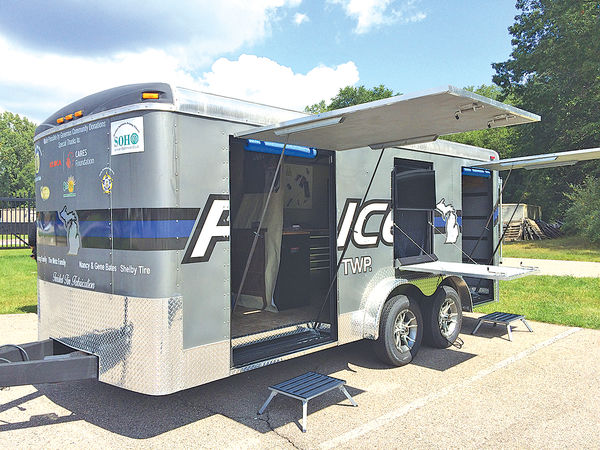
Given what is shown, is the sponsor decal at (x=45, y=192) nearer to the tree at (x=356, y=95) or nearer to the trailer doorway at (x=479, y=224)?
the trailer doorway at (x=479, y=224)

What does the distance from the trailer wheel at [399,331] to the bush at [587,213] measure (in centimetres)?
1748

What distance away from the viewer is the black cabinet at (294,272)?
5.95m

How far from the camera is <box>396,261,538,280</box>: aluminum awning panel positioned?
16.1ft

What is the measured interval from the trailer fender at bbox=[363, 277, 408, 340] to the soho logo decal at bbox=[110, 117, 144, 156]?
281 cm

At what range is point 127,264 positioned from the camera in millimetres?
3570

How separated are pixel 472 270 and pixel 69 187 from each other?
165 inches

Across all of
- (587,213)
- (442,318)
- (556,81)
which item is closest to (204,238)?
(442,318)

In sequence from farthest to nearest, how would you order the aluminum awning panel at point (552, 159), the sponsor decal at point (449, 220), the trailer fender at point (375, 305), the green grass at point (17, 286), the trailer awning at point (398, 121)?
the green grass at point (17, 286) < the sponsor decal at point (449, 220) < the aluminum awning panel at point (552, 159) < the trailer fender at point (375, 305) < the trailer awning at point (398, 121)

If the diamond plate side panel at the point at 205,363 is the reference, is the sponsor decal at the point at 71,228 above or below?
above

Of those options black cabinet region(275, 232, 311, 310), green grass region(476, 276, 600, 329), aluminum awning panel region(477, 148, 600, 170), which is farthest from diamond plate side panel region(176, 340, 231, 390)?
green grass region(476, 276, 600, 329)

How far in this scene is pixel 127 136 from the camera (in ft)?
11.6

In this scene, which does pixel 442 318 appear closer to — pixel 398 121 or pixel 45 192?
pixel 398 121

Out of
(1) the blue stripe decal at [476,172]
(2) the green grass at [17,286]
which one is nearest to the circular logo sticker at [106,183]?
(1) the blue stripe decal at [476,172]

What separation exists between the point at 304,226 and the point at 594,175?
21.2 meters
